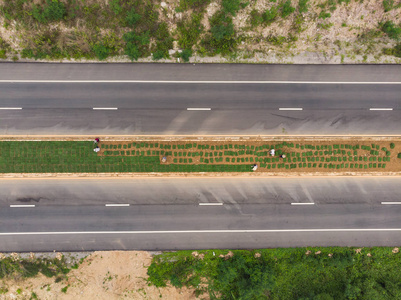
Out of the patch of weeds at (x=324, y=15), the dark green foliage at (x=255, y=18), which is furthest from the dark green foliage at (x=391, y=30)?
the dark green foliage at (x=255, y=18)

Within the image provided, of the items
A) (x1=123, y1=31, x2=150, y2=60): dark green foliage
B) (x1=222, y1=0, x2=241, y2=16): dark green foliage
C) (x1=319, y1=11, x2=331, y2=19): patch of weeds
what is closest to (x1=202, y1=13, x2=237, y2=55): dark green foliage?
(x1=222, y1=0, x2=241, y2=16): dark green foliage

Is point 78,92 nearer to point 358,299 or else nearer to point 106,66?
point 106,66

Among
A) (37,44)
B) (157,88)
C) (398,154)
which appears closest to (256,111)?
(157,88)

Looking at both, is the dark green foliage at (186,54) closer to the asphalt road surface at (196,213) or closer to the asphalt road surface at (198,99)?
the asphalt road surface at (198,99)

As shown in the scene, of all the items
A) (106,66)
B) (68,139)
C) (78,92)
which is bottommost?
(68,139)

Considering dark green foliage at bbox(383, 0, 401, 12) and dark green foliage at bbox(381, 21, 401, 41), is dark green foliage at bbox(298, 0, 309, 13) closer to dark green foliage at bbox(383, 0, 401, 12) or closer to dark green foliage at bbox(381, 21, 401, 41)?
dark green foliage at bbox(383, 0, 401, 12)

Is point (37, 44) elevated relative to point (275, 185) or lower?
elevated

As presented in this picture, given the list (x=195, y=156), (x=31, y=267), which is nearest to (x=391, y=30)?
(x=195, y=156)
